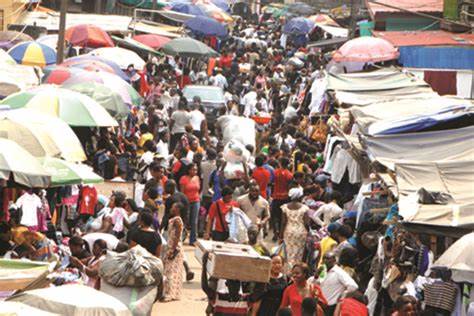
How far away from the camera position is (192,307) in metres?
15.4

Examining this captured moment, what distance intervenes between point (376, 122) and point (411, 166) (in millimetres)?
3114

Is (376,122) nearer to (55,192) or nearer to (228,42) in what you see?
(55,192)

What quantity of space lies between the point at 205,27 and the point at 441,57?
17.1 metres

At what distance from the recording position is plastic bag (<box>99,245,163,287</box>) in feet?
38.1

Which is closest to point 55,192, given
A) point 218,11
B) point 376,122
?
point 376,122

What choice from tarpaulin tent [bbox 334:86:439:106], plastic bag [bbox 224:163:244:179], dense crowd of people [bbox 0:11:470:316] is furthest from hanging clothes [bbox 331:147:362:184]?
plastic bag [bbox 224:163:244:179]

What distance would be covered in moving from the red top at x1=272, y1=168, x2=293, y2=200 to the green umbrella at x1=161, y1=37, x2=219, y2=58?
16511mm

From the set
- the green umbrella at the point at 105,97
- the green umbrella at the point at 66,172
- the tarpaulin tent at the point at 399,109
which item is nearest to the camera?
the green umbrella at the point at 66,172

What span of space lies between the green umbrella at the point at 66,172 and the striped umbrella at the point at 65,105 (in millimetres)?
3122

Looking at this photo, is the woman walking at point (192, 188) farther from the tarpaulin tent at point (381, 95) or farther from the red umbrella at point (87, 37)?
the red umbrella at point (87, 37)

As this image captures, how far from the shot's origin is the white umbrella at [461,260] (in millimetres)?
11336

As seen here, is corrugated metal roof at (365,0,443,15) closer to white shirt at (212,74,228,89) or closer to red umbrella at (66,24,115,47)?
white shirt at (212,74,228,89)

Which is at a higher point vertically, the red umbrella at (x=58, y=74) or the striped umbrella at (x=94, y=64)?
the red umbrella at (x=58, y=74)

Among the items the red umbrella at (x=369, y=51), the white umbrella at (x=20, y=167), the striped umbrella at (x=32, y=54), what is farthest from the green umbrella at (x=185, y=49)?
the white umbrella at (x=20, y=167)
